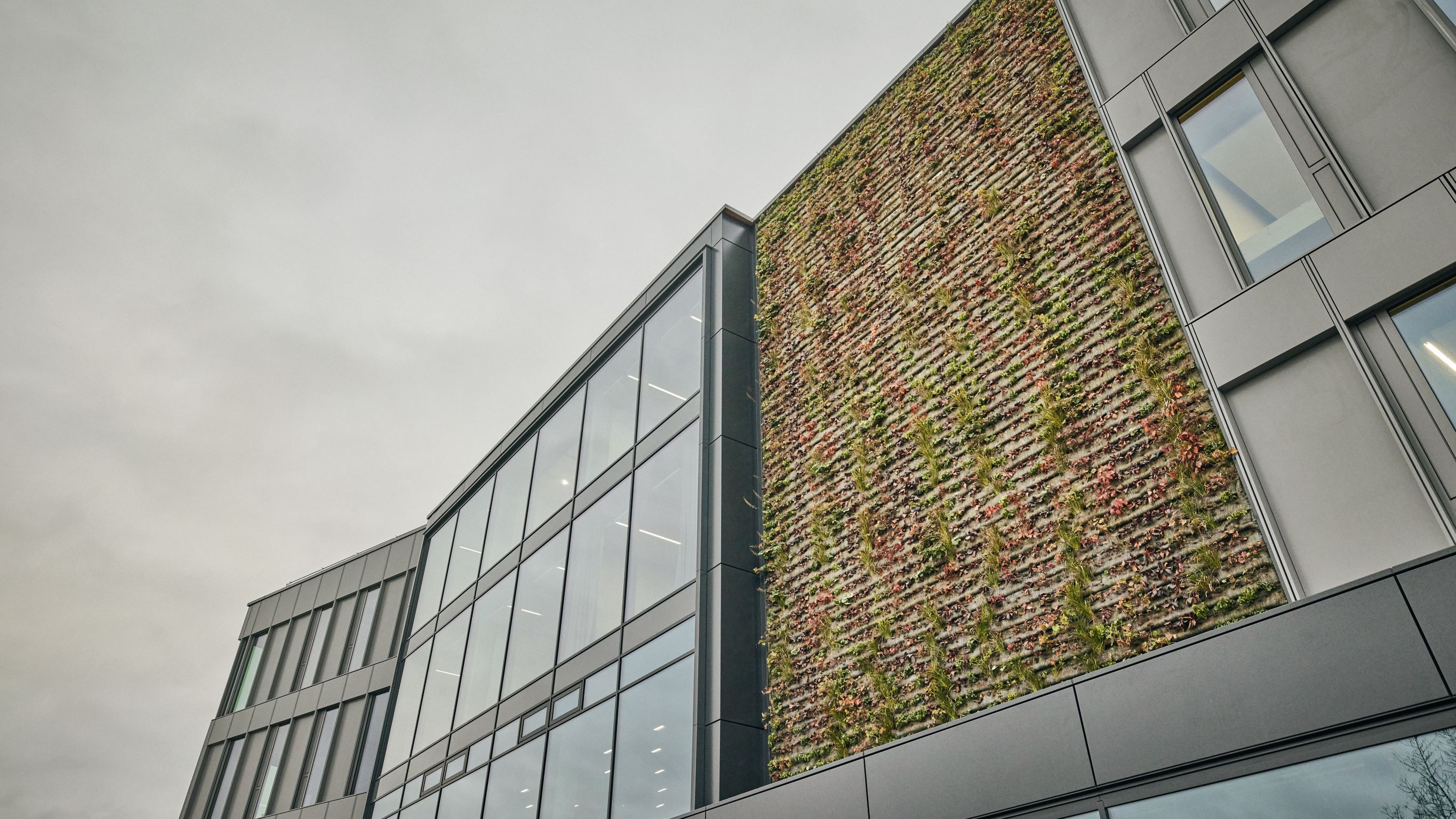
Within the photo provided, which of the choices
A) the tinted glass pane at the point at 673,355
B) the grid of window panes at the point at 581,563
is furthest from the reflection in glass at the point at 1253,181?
the tinted glass pane at the point at 673,355

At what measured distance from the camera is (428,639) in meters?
19.9

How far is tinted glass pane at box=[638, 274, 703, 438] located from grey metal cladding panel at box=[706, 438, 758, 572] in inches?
61.7

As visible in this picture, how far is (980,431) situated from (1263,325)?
9.60ft

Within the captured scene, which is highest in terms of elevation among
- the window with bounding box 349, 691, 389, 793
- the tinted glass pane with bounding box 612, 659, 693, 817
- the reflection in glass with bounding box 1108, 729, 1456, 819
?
the window with bounding box 349, 691, 389, 793

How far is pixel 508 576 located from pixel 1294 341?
1409 centimetres

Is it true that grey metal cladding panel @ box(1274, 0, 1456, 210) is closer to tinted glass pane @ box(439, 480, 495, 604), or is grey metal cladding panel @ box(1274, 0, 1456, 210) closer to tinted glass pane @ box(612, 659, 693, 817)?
tinted glass pane @ box(612, 659, 693, 817)

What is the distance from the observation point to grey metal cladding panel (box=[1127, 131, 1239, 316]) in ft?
25.3

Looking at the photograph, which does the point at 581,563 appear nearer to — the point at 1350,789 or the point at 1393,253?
the point at 1350,789

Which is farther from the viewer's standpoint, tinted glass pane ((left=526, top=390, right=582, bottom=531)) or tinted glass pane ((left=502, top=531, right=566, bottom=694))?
tinted glass pane ((left=526, top=390, right=582, bottom=531))

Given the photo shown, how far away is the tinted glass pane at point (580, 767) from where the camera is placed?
11875 mm

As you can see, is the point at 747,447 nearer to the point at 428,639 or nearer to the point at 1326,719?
the point at 1326,719

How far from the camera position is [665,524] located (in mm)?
12875

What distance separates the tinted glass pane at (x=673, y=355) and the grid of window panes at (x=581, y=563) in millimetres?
30

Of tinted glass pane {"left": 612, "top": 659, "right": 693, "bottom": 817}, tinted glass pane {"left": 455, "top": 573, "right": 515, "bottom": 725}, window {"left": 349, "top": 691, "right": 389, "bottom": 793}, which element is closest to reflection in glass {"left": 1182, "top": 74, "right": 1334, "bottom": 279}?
tinted glass pane {"left": 612, "top": 659, "right": 693, "bottom": 817}
